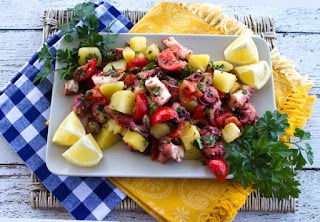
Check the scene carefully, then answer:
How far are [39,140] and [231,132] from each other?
1.59 metres

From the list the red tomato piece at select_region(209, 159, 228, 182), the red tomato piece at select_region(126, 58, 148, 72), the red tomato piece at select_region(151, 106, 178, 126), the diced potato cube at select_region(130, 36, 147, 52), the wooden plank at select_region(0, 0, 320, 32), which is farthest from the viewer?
the wooden plank at select_region(0, 0, 320, 32)

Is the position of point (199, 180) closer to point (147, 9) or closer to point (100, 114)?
point (100, 114)

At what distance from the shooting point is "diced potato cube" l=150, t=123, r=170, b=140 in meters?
2.68

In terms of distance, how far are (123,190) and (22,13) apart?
2005 millimetres

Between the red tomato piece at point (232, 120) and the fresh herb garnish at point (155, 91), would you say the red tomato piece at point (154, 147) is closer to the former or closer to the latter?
the fresh herb garnish at point (155, 91)

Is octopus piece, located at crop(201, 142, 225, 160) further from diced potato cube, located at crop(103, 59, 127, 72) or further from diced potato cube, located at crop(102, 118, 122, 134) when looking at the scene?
diced potato cube, located at crop(103, 59, 127, 72)

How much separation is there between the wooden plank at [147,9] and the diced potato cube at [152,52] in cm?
74

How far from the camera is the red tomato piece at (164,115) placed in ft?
8.57

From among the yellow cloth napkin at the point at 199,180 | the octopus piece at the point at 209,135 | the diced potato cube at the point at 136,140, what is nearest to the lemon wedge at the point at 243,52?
the yellow cloth napkin at the point at 199,180

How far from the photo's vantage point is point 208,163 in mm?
2785

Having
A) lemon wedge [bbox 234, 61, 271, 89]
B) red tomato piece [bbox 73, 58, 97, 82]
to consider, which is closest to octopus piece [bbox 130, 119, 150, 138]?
red tomato piece [bbox 73, 58, 97, 82]

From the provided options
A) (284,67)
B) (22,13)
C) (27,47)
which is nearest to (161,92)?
(284,67)

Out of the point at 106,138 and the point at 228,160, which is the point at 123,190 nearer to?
the point at 106,138

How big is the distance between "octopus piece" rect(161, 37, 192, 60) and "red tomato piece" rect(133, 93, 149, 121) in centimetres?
54
